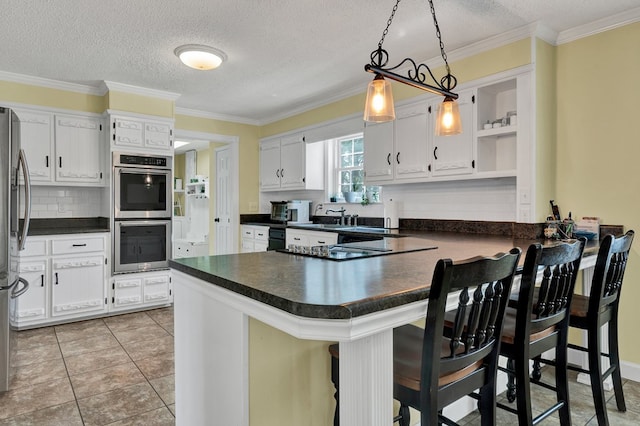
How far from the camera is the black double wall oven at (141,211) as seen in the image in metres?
4.19

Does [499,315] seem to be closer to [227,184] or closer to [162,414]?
[162,414]

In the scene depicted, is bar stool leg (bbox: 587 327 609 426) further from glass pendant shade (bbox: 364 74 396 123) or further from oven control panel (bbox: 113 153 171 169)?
oven control panel (bbox: 113 153 171 169)

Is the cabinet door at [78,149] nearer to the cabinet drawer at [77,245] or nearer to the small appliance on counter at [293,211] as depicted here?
the cabinet drawer at [77,245]

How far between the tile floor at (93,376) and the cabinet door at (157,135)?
6.37ft

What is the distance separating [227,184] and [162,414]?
4.17 m

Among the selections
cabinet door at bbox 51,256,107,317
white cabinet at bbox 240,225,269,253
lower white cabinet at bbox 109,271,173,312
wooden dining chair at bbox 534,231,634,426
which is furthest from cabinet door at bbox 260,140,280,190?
wooden dining chair at bbox 534,231,634,426

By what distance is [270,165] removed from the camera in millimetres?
5664

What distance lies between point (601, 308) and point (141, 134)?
434 cm

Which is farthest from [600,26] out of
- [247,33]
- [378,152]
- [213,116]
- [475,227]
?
[213,116]

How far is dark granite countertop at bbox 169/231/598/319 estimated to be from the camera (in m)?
1.01

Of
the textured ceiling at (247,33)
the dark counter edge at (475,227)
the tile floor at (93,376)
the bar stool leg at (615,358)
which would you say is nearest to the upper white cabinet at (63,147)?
the textured ceiling at (247,33)

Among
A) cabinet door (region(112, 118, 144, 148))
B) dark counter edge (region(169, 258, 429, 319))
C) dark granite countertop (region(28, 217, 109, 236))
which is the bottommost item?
dark counter edge (region(169, 258, 429, 319))

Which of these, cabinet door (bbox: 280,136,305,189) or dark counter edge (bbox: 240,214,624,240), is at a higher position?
cabinet door (bbox: 280,136,305,189)

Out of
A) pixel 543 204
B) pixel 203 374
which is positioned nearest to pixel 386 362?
pixel 203 374
